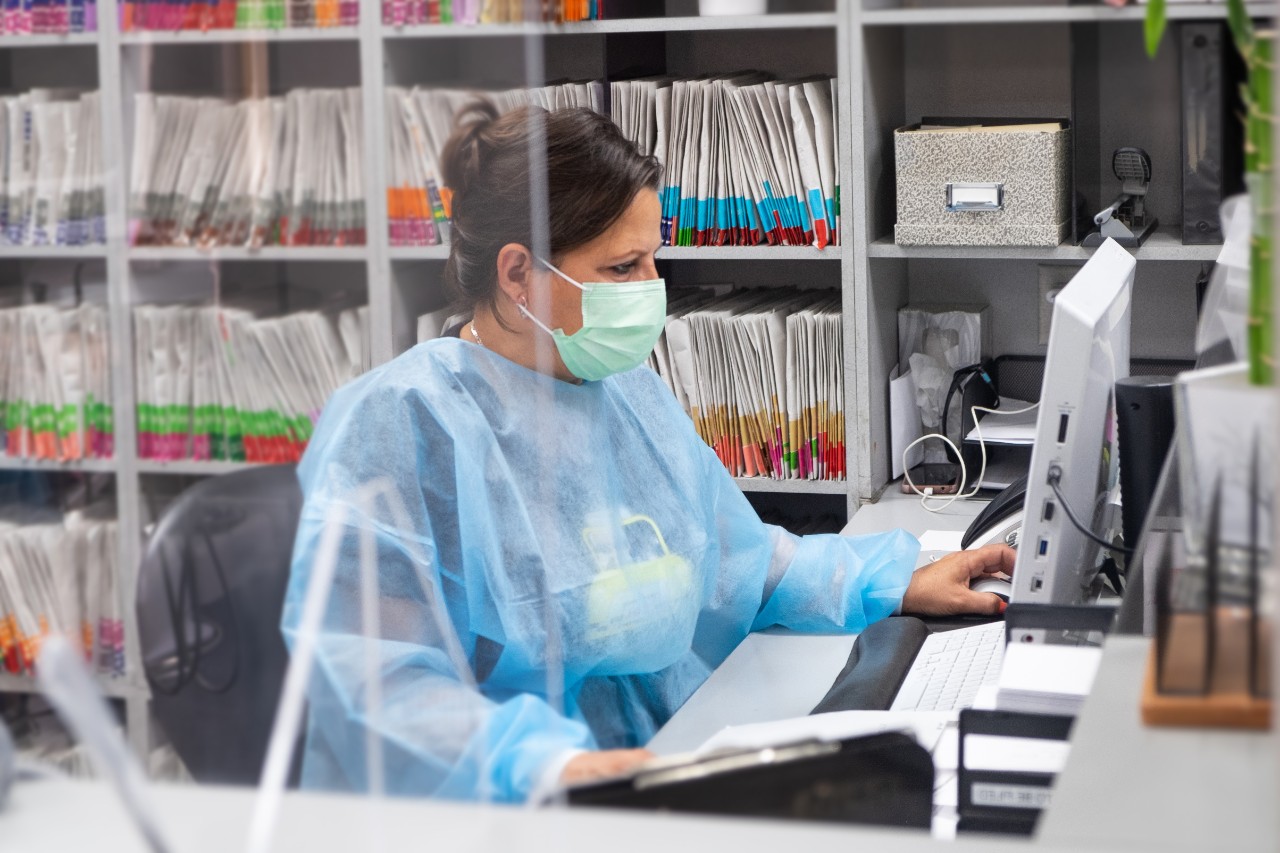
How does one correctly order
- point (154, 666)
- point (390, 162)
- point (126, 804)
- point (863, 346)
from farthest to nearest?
point (863, 346), point (390, 162), point (154, 666), point (126, 804)

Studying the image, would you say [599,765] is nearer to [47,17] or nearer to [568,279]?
[47,17]

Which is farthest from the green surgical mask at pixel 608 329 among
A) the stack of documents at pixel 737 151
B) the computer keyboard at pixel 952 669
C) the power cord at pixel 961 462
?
the power cord at pixel 961 462

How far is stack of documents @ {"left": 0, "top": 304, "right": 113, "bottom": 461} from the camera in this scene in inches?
28.6

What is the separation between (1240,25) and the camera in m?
0.71

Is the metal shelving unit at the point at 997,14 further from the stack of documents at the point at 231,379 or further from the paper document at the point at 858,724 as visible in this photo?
the stack of documents at the point at 231,379

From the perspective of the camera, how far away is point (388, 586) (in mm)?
1229

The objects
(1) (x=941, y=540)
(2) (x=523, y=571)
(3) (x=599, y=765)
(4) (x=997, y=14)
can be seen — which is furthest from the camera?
(4) (x=997, y=14)

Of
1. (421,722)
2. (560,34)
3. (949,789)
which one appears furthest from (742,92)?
(421,722)

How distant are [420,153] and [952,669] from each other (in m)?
0.87

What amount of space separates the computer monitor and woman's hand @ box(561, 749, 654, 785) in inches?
18.1

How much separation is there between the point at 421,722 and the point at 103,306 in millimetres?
370

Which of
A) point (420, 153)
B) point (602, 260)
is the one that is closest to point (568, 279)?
point (602, 260)

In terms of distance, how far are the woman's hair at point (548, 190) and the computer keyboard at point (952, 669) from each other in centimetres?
63

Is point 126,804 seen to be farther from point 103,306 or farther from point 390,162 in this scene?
point 390,162
